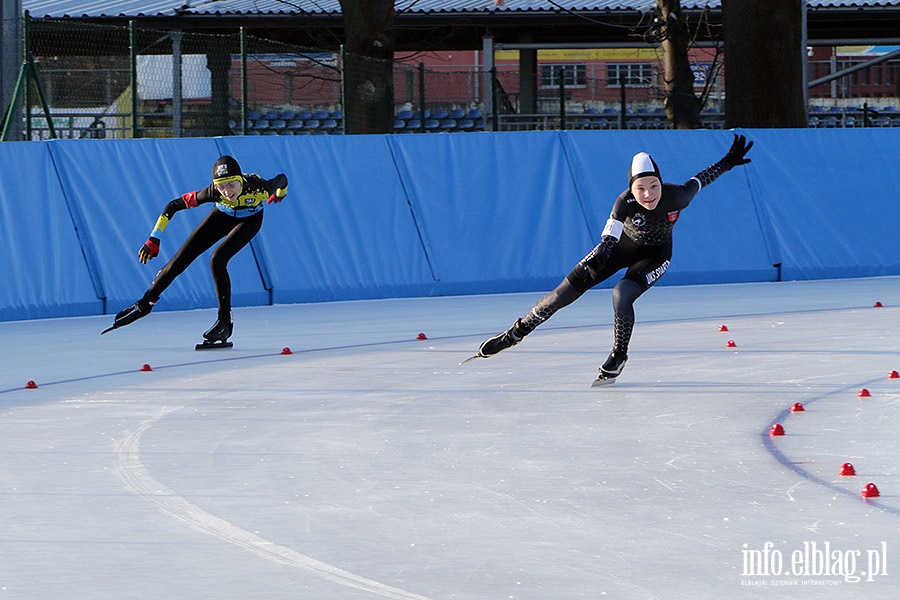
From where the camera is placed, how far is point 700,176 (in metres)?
9.67

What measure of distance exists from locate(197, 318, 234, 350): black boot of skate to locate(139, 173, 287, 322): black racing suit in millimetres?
63

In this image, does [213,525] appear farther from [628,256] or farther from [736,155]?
[736,155]

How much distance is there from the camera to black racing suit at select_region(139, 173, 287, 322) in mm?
11586

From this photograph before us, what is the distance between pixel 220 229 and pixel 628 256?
393cm

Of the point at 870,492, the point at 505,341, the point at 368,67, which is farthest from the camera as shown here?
the point at 368,67

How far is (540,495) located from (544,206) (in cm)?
1072

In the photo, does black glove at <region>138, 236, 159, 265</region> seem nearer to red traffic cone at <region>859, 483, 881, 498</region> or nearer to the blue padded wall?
the blue padded wall

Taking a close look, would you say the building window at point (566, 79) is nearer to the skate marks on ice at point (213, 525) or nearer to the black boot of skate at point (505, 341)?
the black boot of skate at point (505, 341)

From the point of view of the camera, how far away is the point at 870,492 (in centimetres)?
582

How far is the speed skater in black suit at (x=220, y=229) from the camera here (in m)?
11.5

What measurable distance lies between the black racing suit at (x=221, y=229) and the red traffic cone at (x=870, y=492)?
6.73m

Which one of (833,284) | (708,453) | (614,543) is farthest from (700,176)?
(833,284)

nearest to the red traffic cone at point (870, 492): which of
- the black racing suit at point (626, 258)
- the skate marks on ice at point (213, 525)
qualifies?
the skate marks on ice at point (213, 525)

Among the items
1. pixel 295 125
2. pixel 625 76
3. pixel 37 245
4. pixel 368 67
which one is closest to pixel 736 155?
pixel 37 245
